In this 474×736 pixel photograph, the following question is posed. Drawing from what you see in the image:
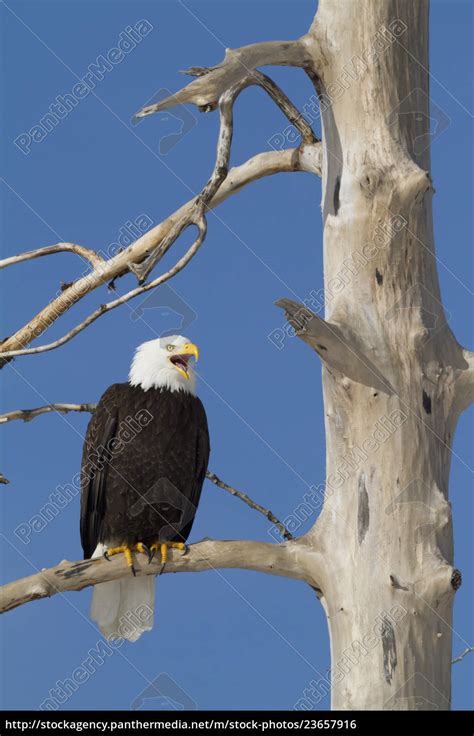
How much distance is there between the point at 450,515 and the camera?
5512 millimetres

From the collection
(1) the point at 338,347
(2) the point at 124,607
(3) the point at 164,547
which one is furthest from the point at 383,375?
(2) the point at 124,607

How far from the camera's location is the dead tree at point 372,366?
5.30 meters

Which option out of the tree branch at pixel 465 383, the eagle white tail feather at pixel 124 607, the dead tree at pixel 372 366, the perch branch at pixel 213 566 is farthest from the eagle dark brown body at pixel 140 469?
the tree branch at pixel 465 383

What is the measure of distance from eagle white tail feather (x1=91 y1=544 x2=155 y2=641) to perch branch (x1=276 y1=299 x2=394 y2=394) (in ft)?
8.79

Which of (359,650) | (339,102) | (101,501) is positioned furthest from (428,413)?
(101,501)

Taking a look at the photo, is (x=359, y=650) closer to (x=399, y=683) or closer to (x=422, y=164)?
(x=399, y=683)

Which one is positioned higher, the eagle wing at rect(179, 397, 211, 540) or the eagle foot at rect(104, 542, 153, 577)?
the eagle wing at rect(179, 397, 211, 540)

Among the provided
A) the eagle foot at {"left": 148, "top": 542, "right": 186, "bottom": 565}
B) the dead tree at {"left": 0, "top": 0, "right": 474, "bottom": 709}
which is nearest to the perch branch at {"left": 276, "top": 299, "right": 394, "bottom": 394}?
the dead tree at {"left": 0, "top": 0, "right": 474, "bottom": 709}

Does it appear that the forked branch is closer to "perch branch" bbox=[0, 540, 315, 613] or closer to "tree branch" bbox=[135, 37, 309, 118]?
"tree branch" bbox=[135, 37, 309, 118]

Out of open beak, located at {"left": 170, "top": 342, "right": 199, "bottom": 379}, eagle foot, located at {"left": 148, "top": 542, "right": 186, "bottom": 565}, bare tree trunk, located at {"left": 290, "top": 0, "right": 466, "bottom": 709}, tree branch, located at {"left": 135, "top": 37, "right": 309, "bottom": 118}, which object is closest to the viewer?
bare tree trunk, located at {"left": 290, "top": 0, "right": 466, "bottom": 709}

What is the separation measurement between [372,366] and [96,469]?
237cm

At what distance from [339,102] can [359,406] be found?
70.9 inches

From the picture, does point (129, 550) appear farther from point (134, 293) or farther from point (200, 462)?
point (134, 293)

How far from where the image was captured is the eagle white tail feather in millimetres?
7371
